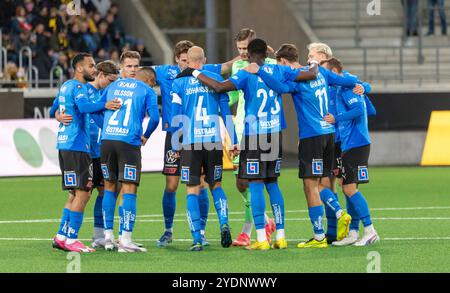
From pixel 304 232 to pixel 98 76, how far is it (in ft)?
9.98

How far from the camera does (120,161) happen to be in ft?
40.2

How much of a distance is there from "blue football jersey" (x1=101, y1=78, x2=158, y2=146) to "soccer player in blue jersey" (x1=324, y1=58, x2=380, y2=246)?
1924 mm

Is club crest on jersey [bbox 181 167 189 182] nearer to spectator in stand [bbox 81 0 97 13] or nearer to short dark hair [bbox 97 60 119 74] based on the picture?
short dark hair [bbox 97 60 119 74]

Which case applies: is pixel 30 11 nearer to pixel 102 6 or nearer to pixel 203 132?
pixel 102 6

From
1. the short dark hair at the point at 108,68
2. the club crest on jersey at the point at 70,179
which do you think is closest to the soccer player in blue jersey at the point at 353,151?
the short dark hair at the point at 108,68

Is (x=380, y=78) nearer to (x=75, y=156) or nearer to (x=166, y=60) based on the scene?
(x=166, y=60)

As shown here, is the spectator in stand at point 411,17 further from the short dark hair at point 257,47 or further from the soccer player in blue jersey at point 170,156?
the short dark hair at point 257,47

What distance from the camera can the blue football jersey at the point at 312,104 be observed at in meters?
12.4

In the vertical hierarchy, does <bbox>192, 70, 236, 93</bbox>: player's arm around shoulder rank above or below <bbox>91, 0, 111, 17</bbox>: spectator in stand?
below

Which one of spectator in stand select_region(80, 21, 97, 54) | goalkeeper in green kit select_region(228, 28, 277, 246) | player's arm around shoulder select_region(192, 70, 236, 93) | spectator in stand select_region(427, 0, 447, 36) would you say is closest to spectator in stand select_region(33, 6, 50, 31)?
spectator in stand select_region(80, 21, 97, 54)

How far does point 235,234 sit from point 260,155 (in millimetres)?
1941

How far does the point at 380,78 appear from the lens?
28.6m

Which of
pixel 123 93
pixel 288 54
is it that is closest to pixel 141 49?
pixel 288 54

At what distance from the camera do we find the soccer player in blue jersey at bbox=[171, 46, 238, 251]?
12.4 metres
